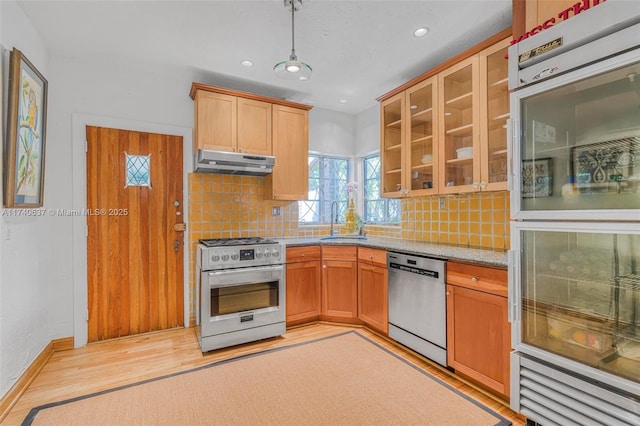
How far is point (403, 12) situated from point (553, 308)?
2051mm

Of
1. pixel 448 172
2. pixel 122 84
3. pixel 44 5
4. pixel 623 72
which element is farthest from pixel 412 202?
pixel 44 5

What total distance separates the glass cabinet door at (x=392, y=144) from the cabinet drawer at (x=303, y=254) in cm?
99

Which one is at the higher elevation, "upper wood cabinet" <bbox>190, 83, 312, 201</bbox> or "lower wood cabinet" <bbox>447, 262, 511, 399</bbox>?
"upper wood cabinet" <bbox>190, 83, 312, 201</bbox>

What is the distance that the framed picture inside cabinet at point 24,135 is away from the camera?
186 centimetres

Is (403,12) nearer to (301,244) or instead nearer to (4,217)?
(301,244)

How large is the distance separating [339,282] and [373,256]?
0.52m

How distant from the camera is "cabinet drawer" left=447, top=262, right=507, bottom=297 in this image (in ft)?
6.32

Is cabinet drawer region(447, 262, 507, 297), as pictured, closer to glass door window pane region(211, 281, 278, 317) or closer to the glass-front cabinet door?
the glass-front cabinet door

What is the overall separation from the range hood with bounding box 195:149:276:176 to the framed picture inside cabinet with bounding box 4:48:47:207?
1156 millimetres

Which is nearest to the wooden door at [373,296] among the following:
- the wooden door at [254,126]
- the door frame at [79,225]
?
the wooden door at [254,126]

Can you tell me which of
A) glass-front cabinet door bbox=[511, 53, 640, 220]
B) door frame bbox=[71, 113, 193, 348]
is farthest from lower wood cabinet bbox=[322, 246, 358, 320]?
door frame bbox=[71, 113, 193, 348]

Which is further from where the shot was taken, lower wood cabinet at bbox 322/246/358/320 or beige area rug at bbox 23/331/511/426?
lower wood cabinet at bbox 322/246/358/320

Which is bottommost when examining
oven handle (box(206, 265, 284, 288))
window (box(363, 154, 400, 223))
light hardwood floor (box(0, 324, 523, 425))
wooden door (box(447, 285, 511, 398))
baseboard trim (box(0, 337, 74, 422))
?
light hardwood floor (box(0, 324, 523, 425))

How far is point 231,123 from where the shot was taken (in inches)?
124
